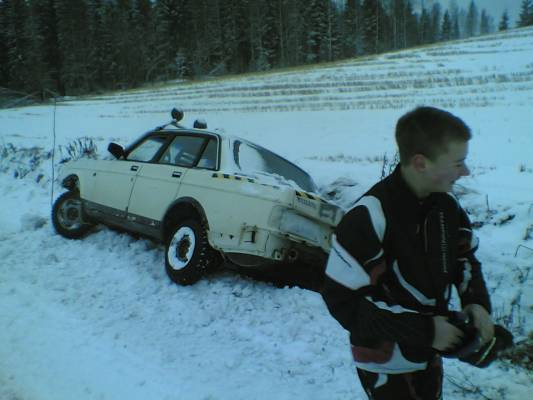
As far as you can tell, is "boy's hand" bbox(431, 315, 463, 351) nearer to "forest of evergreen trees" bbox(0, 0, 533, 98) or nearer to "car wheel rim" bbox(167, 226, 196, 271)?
"car wheel rim" bbox(167, 226, 196, 271)

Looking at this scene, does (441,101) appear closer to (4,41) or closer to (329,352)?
(329,352)

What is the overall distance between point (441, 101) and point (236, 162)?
14307mm

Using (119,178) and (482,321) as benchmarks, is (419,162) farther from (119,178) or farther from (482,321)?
(119,178)

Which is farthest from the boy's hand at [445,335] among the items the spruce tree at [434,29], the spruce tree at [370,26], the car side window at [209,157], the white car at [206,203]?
the spruce tree at [434,29]

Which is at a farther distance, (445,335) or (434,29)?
(434,29)

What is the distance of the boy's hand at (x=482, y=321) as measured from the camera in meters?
1.53

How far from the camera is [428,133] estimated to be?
154cm

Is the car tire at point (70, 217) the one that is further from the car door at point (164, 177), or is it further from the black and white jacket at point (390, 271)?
the black and white jacket at point (390, 271)

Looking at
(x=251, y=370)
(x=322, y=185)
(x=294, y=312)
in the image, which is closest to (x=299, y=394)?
(x=251, y=370)

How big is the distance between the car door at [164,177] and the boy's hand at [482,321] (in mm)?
3455

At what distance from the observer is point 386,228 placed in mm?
1532

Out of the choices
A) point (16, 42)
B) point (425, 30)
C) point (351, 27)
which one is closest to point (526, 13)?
point (425, 30)

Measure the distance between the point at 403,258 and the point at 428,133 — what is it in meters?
0.46

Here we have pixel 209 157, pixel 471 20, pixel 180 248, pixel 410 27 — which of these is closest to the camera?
pixel 180 248
